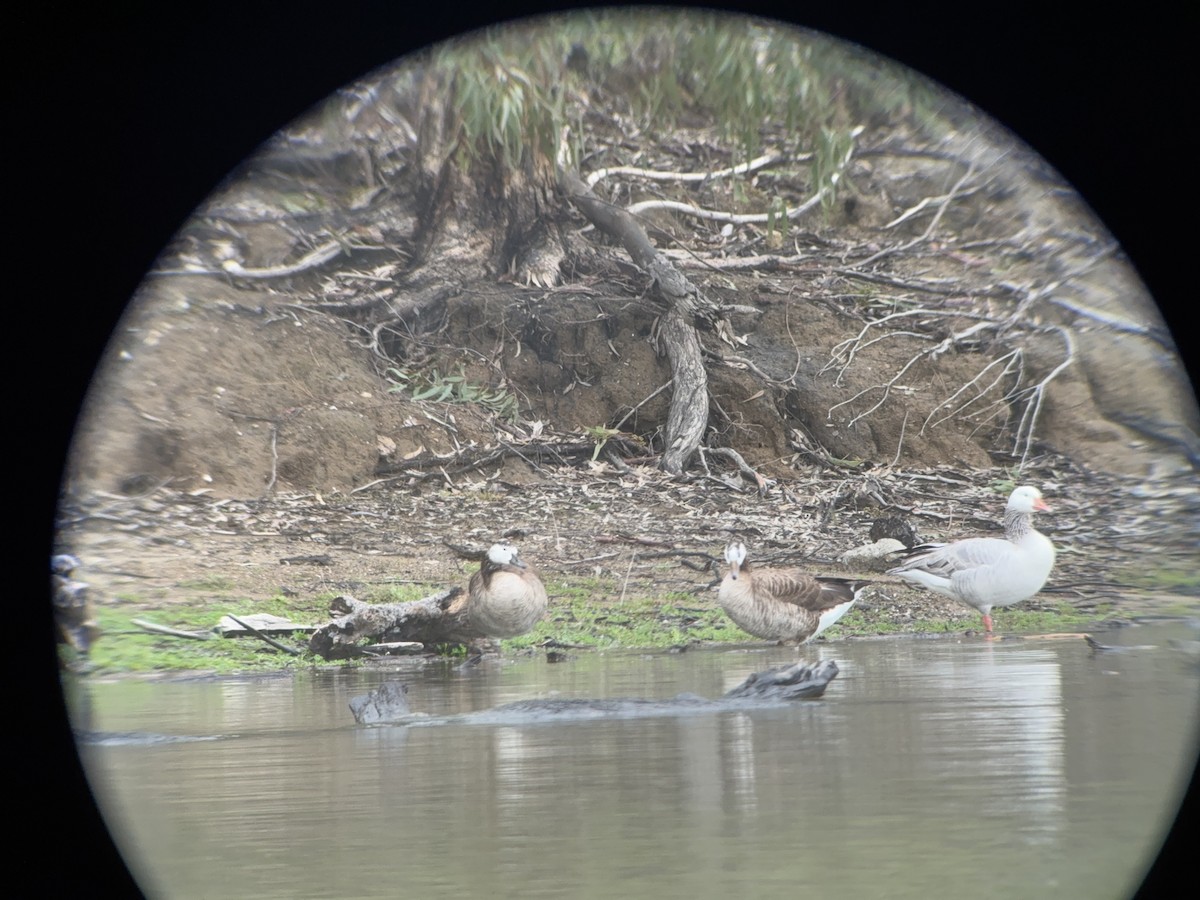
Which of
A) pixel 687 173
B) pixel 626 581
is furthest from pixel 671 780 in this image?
pixel 687 173

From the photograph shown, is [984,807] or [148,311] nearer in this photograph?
[984,807]

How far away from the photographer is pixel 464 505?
529 centimetres

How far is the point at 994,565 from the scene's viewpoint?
486cm

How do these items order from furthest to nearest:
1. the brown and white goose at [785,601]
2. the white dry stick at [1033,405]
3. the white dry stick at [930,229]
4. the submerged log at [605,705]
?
the white dry stick at [930,229] → the white dry stick at [1033,405] → the brown and white goose at [785,601] → the submerged log at [605,705]

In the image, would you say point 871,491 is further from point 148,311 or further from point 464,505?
point 148,311

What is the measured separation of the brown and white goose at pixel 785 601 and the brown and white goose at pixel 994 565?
0.29 m

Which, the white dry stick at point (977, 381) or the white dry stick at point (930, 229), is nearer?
the white dry stick at point (977, 381)

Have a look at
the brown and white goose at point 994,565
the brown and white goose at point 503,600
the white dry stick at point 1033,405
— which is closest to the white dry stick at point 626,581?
the brown and white goose at point 503,600

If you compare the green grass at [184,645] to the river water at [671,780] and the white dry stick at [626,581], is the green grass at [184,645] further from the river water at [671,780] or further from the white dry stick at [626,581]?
the white dry stick at [626,581]

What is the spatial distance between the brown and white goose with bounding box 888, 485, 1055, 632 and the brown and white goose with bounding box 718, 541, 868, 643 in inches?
11.5

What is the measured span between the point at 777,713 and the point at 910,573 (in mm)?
1121

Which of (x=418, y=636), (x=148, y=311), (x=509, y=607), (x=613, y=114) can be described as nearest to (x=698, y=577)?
(x=509, y=607)

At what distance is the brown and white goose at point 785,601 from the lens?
189 inches

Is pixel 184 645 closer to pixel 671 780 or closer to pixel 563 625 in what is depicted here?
pixel 563 625
